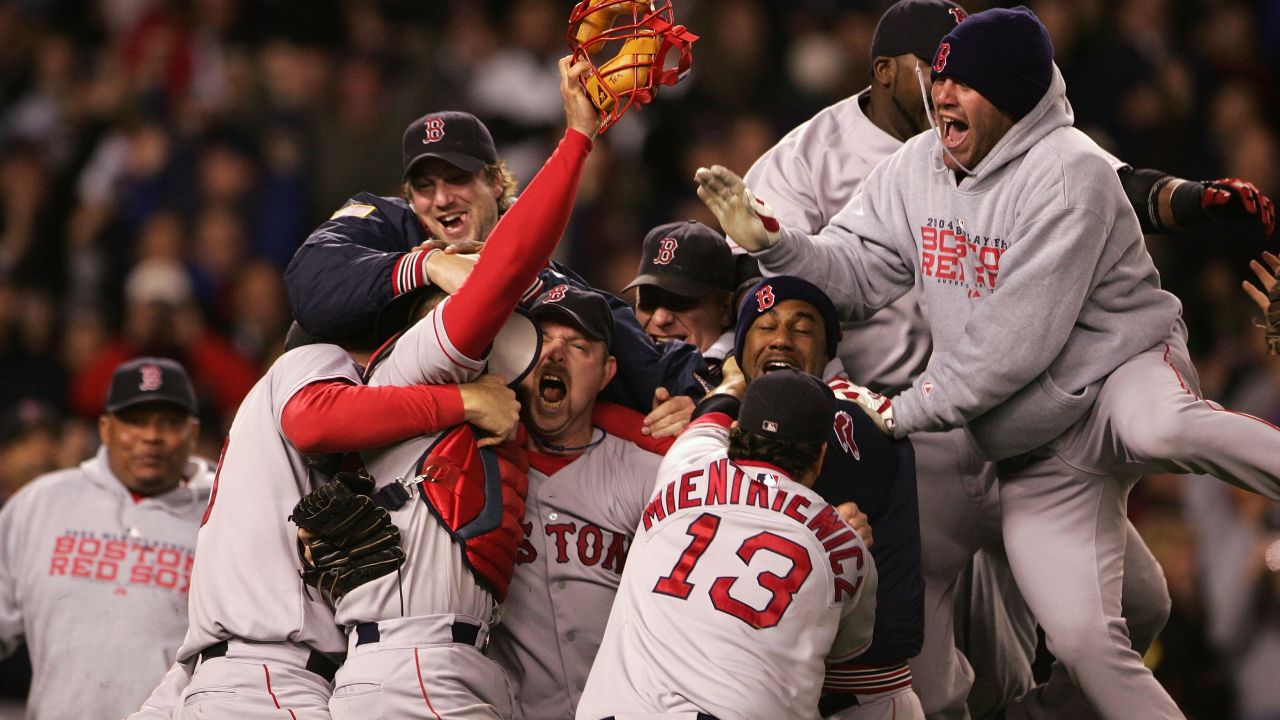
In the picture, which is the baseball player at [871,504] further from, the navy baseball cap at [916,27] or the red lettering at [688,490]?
the navy baseball cap at [916,27]

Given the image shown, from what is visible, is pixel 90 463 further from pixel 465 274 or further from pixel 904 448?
pixel 904 448

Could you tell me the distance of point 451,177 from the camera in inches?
209

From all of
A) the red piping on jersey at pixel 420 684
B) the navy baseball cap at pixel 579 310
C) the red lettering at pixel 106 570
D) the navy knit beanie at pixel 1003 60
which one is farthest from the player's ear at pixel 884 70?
the red lettering at pixel 106 570

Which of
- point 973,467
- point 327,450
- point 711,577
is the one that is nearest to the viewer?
point 711,577

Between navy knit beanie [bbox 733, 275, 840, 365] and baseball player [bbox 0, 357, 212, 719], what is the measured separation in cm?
248

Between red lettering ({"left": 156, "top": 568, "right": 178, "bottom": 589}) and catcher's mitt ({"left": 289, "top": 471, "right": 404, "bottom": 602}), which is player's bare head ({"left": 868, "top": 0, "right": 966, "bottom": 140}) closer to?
catcher's mitt ({"left": 289, "top": 471, "right": 404, "bottom": 602})

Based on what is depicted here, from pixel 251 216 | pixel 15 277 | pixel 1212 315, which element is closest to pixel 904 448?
pixel 1212 315

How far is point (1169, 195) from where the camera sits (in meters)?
4.93

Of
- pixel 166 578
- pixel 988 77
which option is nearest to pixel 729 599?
pixel 988 77

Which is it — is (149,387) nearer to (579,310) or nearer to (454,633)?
(579,310)

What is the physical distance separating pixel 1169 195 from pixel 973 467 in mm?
1087

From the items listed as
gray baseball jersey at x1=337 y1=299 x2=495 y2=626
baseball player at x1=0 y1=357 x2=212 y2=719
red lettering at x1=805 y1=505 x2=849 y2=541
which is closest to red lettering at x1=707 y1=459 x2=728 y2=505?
red lettering at x1=805 y1=505 x2=849 y2=541

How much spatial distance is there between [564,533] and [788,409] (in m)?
1.09

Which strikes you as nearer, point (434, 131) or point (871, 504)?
point (871, 504)
